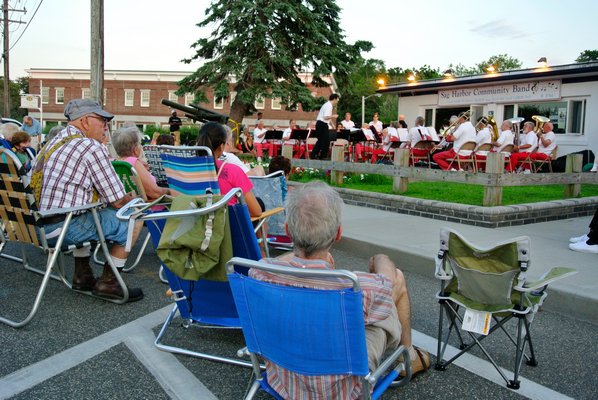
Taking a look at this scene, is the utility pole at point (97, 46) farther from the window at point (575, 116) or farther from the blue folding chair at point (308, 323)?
the window at point (575, 116)

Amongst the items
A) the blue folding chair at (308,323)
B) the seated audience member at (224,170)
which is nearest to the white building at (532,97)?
the seated audience member at (224,170)

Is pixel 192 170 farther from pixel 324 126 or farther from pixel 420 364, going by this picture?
pixel 324 126

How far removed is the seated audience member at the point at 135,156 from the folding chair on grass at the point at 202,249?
230 cm

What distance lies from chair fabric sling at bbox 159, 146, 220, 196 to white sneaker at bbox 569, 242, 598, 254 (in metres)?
4.51

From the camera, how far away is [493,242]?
7.22 meters

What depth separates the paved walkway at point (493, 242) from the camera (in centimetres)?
495

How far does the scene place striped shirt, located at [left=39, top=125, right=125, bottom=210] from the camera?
4672 mm

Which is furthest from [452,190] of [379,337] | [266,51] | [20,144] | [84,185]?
[266,51]

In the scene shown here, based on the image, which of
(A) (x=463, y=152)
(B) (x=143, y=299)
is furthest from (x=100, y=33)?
(B) (x=143, y=299)

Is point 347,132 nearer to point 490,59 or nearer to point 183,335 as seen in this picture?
point 183,335

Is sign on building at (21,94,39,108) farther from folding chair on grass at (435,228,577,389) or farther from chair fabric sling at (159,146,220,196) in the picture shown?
folding chair on grass at (435,228,577,389)

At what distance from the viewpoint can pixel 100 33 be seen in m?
13.4

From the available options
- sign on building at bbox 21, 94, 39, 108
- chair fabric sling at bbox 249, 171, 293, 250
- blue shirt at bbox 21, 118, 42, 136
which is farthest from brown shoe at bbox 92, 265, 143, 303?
sign on building at bbox 21, 94, 39, 108

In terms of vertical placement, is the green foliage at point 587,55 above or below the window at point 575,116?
above
